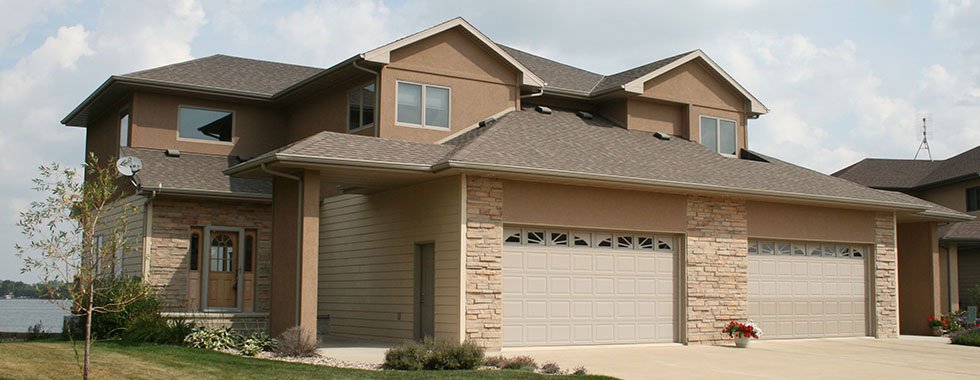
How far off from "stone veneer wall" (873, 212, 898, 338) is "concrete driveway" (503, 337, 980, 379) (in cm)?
212

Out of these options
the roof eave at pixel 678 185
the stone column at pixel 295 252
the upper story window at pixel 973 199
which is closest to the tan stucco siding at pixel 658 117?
the roof eave at pixel 678 185

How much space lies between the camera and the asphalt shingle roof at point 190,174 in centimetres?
2157

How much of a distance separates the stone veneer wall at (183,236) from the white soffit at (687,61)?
9239 mm

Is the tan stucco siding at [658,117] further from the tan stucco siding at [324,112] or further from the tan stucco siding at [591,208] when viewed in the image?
the tan stucco siding at [324,112]

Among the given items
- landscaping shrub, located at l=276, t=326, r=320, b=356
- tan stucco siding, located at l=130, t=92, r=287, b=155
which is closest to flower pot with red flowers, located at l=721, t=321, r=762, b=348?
landscaping shrub, located at l=276, t=326, r=320, b=356

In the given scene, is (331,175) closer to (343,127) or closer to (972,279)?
(343,127)

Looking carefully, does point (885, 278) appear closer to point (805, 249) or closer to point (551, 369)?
point (805, 249)

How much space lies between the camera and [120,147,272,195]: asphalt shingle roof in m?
21.6

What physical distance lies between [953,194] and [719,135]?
13.9 m

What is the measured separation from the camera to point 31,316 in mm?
28797

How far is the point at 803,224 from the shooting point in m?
22.4

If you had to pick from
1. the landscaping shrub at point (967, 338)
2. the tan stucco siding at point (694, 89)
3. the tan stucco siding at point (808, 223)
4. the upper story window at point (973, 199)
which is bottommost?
the landscaping shrub at point (967, 338)

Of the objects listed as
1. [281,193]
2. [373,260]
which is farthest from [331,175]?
[373,260]

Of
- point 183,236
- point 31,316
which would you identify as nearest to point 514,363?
point 183,236
